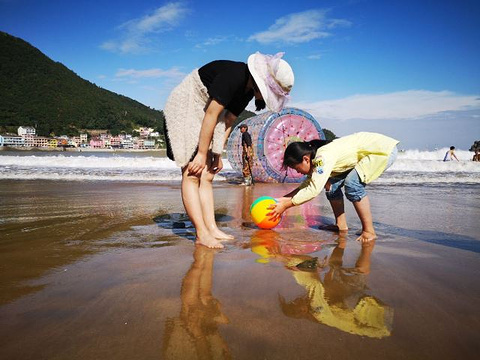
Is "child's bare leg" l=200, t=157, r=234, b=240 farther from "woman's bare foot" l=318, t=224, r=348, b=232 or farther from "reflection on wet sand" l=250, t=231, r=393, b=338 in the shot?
"woman's bare foot" l=318, t=224, r=348, b=232

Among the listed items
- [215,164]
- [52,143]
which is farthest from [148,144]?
[215,164]

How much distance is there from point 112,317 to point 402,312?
1.26 m

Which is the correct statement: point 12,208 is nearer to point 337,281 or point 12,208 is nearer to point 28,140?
point 337,281

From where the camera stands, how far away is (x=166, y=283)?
6.13ft

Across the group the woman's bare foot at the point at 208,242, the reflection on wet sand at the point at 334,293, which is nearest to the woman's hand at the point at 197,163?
the woman's bare foot at the point at 208,242

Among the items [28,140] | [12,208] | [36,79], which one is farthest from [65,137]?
[12,208]

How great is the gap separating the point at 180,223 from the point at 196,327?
2.30 meters

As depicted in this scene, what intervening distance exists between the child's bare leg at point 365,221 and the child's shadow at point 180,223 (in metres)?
1.48

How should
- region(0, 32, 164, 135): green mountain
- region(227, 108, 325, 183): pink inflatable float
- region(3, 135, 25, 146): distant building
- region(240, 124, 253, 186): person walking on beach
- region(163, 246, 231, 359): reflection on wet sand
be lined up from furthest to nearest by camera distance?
Answer: region(0, 32, 164, 135): green mountain → region(3, 135, 25, 146): distant building → region(240, 124, 253, 186): person walking on beach → region(227, 108, 325, 183): pink inflatable float → region(163, 246, 231, 359): reflection on wet sand

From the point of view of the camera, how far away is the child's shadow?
328 cm

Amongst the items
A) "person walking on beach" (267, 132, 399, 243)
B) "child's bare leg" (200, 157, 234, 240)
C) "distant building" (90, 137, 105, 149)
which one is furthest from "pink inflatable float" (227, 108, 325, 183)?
"distant building" (90, 137, 105, 149)

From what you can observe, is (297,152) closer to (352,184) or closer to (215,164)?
(352,184)

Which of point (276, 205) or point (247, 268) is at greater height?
point (276, 205)

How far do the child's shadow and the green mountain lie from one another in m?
92.7
